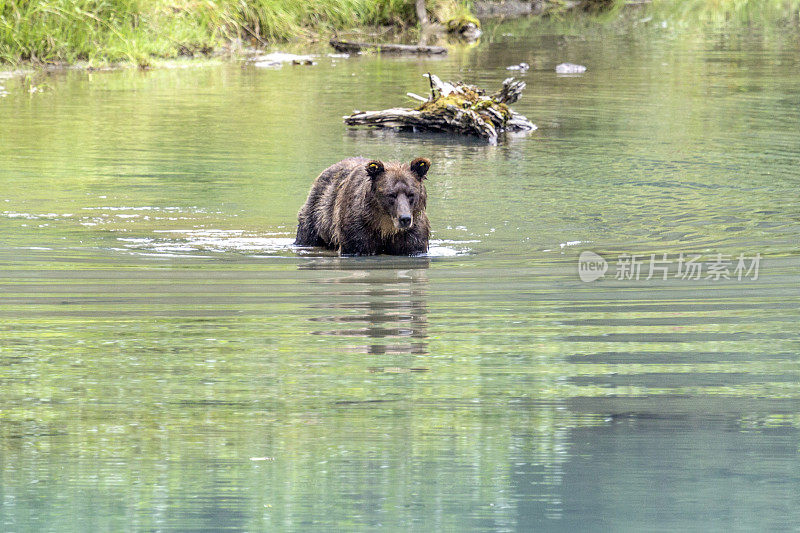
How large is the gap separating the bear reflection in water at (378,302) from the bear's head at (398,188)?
387 millimetres

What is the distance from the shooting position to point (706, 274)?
8562 mm

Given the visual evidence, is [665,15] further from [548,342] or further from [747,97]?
[548,342]

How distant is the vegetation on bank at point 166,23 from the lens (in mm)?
26453

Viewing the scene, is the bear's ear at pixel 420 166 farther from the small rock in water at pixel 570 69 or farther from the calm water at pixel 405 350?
the small rock in water at pixel 570 69

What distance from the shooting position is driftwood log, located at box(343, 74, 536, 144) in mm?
18016

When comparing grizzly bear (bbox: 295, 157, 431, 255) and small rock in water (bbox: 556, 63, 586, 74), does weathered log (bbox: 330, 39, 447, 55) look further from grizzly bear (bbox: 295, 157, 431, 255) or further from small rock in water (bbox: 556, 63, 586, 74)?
grizzly bear (bbox: 295, 157, 431, 255)

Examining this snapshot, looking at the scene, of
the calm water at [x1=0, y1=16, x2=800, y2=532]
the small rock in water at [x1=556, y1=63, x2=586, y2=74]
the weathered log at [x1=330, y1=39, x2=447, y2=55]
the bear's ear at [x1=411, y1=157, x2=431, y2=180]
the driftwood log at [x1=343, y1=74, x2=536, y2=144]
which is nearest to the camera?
the calm water at [x1=0, y1=16, x2=800, y2=532]

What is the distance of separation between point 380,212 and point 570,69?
1848 cm

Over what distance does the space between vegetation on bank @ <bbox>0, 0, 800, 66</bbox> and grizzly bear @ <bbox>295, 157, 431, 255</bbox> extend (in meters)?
17.2

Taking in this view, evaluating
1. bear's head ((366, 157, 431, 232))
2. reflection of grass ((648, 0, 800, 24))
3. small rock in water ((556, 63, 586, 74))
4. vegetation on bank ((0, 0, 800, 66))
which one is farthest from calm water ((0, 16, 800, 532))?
reflection of grass ((648, 0, 800, 24))

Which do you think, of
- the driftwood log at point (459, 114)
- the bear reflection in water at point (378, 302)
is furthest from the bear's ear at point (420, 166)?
the driftwood log at point (459, 114)

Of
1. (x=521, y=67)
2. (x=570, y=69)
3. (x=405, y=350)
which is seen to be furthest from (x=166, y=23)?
(x=405, y=350)

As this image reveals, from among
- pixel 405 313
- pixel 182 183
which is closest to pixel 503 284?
pixel 405 313

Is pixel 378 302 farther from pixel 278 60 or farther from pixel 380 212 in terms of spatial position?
pixel 278 60
